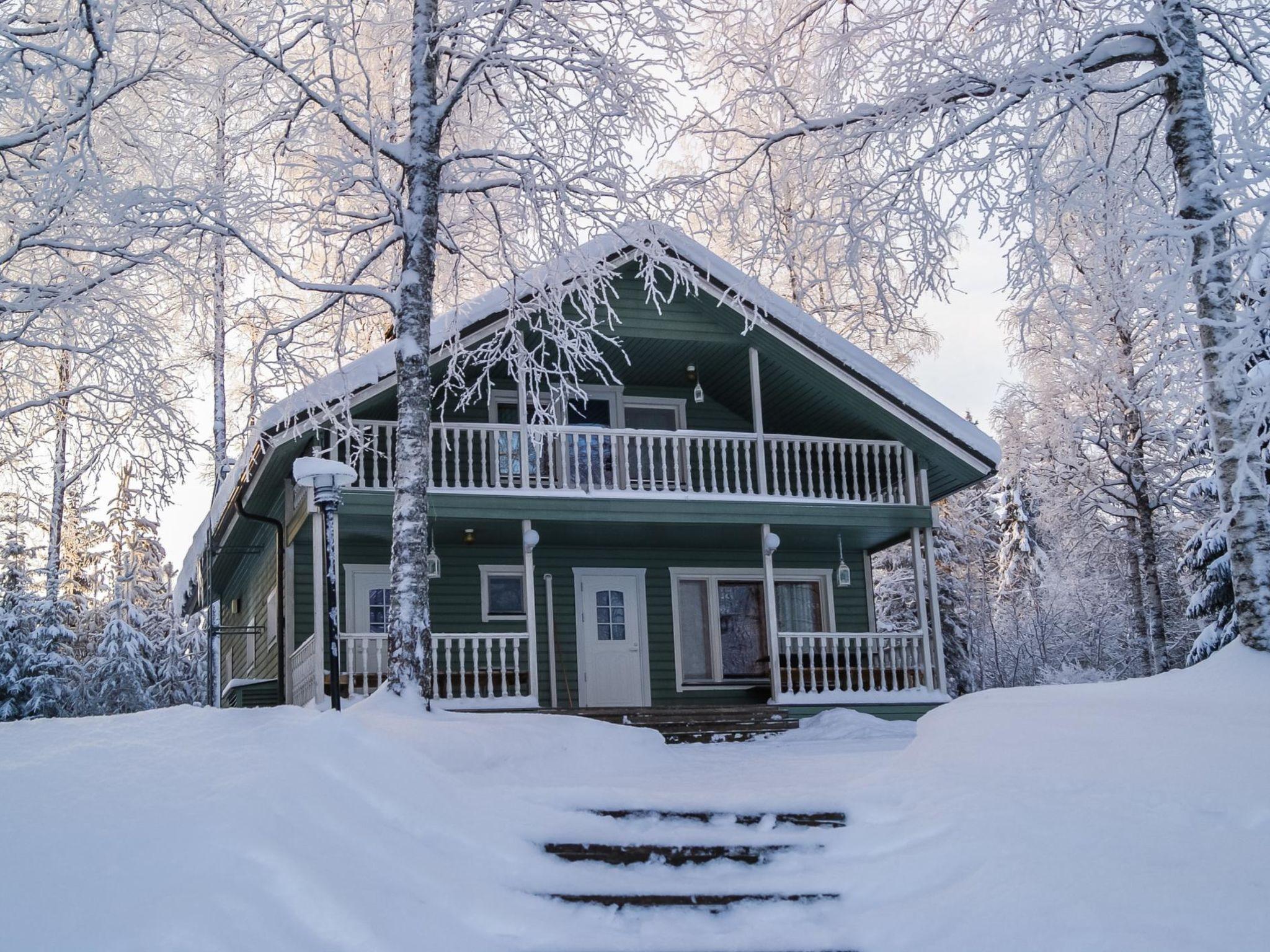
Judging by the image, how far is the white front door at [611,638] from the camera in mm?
15312

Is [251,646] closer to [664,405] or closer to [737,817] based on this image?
[664,405]

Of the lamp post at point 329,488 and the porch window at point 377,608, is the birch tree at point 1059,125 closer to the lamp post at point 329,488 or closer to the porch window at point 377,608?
the lamp post at point 329,488

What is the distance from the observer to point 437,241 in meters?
10.8

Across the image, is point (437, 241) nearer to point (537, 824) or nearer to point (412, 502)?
point (412, 502)

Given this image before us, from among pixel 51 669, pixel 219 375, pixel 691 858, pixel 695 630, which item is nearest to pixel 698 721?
pixel 695 630

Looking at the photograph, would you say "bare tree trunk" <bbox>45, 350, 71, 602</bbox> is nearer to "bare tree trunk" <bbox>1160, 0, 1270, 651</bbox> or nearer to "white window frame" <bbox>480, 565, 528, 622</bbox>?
"white window frame" <bbox>480, 565, 528, 622</bbox>

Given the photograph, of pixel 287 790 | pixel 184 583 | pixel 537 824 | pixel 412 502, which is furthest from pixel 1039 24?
pixel 184 583

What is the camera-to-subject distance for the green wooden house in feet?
44.2

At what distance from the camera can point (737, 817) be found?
6555 mm

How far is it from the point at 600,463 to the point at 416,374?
187 inches

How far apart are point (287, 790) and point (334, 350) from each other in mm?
6041

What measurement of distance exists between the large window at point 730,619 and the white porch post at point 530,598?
286 centimetres

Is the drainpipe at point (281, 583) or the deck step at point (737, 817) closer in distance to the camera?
the deck step at point (737, 817)

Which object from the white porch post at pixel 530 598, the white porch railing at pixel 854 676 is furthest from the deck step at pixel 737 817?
the white porch railing at pixel 854 676
